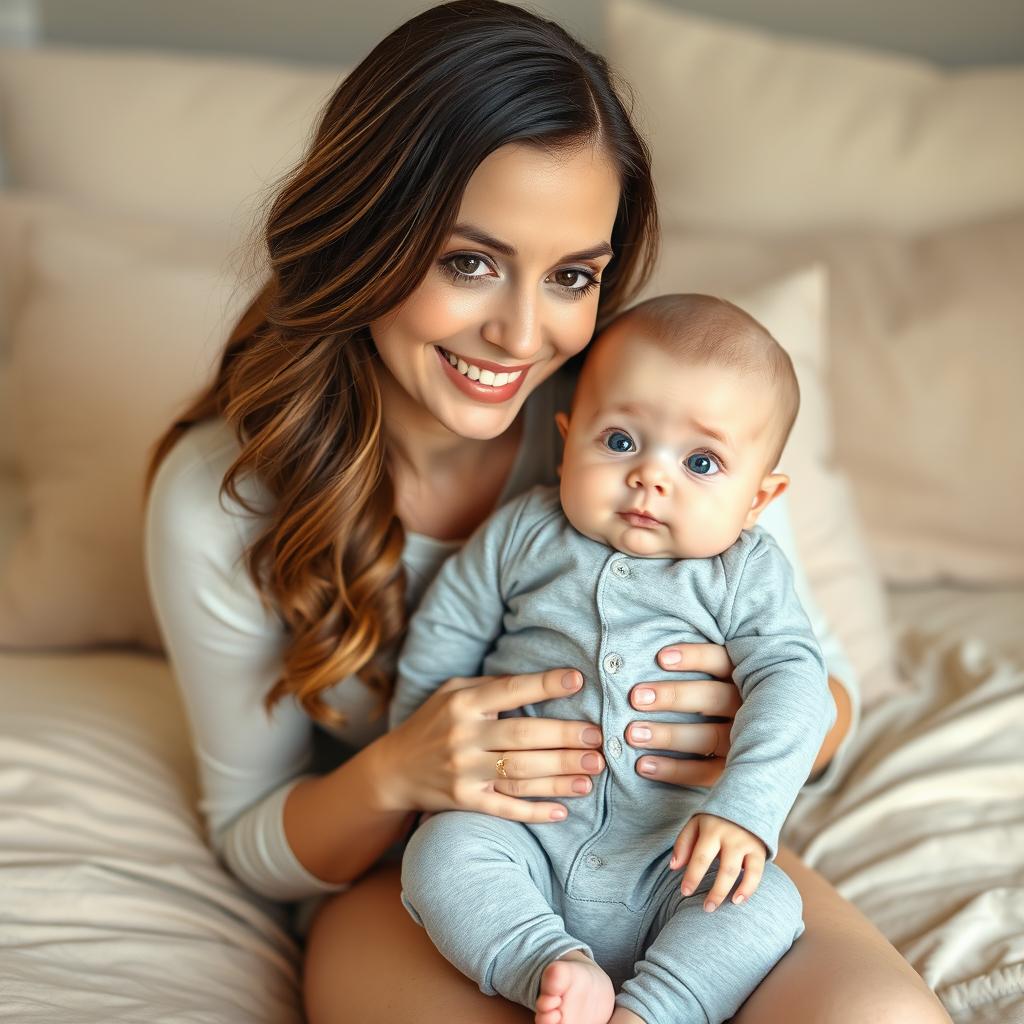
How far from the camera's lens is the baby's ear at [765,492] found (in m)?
1.31

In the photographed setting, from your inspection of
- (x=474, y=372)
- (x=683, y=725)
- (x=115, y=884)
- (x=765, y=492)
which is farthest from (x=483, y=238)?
(x=115, y=884)

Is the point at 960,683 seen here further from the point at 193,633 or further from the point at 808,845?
the point at 193,633

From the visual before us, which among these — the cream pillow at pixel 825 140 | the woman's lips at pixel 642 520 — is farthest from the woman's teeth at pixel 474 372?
the cream pillow at pixel 825 140

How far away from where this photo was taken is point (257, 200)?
2.11m

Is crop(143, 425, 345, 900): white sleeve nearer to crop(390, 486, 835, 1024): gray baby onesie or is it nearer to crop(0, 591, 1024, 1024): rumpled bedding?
crop(0, 591, 1024, 1024): rumpled bedding

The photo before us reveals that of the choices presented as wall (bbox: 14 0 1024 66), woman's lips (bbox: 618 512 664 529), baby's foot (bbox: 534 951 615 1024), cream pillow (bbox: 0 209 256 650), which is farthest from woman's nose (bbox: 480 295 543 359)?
wall (bbox: 14 0 1024 66)

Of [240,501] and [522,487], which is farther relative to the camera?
[522,487]

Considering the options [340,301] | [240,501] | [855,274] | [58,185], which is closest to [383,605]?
[240,501]

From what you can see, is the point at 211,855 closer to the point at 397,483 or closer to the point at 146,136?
the point at 397,483

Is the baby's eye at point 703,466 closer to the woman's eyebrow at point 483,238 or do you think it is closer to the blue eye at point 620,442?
the blue eye at point 620,442

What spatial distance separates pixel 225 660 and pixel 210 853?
11.8 inches

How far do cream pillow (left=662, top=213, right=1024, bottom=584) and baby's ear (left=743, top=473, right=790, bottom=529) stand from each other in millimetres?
711

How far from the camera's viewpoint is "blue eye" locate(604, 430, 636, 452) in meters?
1.27

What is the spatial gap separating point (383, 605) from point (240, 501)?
0.72 ft
